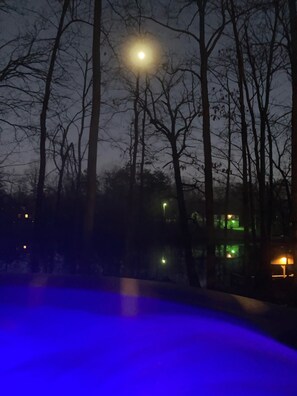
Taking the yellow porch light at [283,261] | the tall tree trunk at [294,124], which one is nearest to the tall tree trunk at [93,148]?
the tall tree trunk at [294,124]

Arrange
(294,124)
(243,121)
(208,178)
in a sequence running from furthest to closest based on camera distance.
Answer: (243,121)
(208,178)
(294,124)

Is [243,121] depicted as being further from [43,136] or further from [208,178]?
[43,136]

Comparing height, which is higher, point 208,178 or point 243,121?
point 243,121

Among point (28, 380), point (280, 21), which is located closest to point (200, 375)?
point (28, 380)

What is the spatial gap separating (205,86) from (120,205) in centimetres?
3319

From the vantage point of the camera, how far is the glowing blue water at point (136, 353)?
7.16 ft

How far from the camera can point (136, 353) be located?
2492 mm

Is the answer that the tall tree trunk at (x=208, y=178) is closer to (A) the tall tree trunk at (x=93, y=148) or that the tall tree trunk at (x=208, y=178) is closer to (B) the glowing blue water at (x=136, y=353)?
(A) the tall tree trunk at (x=93, y=148)

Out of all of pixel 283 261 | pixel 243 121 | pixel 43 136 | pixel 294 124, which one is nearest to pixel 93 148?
pixel 43 136

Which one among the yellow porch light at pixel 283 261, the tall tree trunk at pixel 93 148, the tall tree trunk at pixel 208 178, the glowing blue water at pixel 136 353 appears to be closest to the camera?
the glowing blue water at pixel 136 353

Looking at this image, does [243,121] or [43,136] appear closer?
[43,136]

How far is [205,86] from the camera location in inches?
579

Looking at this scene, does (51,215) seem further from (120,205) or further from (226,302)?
(226,302)

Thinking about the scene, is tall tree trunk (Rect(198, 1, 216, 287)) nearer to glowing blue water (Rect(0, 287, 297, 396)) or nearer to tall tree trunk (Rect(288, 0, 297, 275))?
tall tree trunk (Rect(288, 0, 297, 275))
